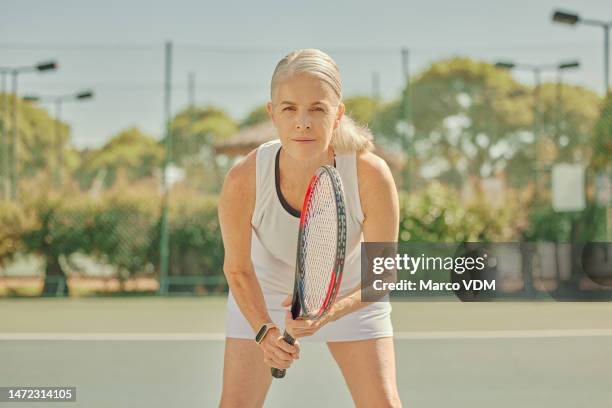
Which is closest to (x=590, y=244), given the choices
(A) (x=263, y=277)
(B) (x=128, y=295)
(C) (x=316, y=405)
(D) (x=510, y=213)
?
(D) (x=510, y=213)

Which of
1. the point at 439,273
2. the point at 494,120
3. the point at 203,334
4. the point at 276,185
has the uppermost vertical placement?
the point at 494,120

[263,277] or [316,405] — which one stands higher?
[263,277]

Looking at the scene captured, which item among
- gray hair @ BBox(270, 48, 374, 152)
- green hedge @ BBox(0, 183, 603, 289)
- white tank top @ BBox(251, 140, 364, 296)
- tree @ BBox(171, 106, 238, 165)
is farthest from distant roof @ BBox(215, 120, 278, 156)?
gray hair @ BBox(270, 48, 374, 152)

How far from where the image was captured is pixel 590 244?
1313 cm

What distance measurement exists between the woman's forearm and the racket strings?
0.52 feet

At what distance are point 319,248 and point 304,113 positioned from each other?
1.41ft

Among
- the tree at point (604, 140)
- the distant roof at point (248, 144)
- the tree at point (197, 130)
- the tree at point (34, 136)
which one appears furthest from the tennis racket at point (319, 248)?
the distant roof at point (248, 144)

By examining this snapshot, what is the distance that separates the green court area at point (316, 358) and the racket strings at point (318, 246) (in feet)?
7.73

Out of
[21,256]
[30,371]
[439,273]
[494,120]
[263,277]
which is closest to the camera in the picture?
[263,277]

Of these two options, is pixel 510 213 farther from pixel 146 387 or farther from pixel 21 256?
pixel 146 387

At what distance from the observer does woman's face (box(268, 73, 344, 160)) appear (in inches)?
99.0

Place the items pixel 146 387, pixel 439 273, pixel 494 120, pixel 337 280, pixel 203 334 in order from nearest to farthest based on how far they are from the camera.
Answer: pixel 337 280 < pixel 439 273 < pixel 146 387 < pixel 203 334 < pixel 494 120

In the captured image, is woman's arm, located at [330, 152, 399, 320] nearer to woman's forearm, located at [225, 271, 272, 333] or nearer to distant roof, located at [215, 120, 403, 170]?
woman's forearm, located at [225, 271, 272, 333]

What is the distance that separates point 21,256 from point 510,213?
6589 mm
